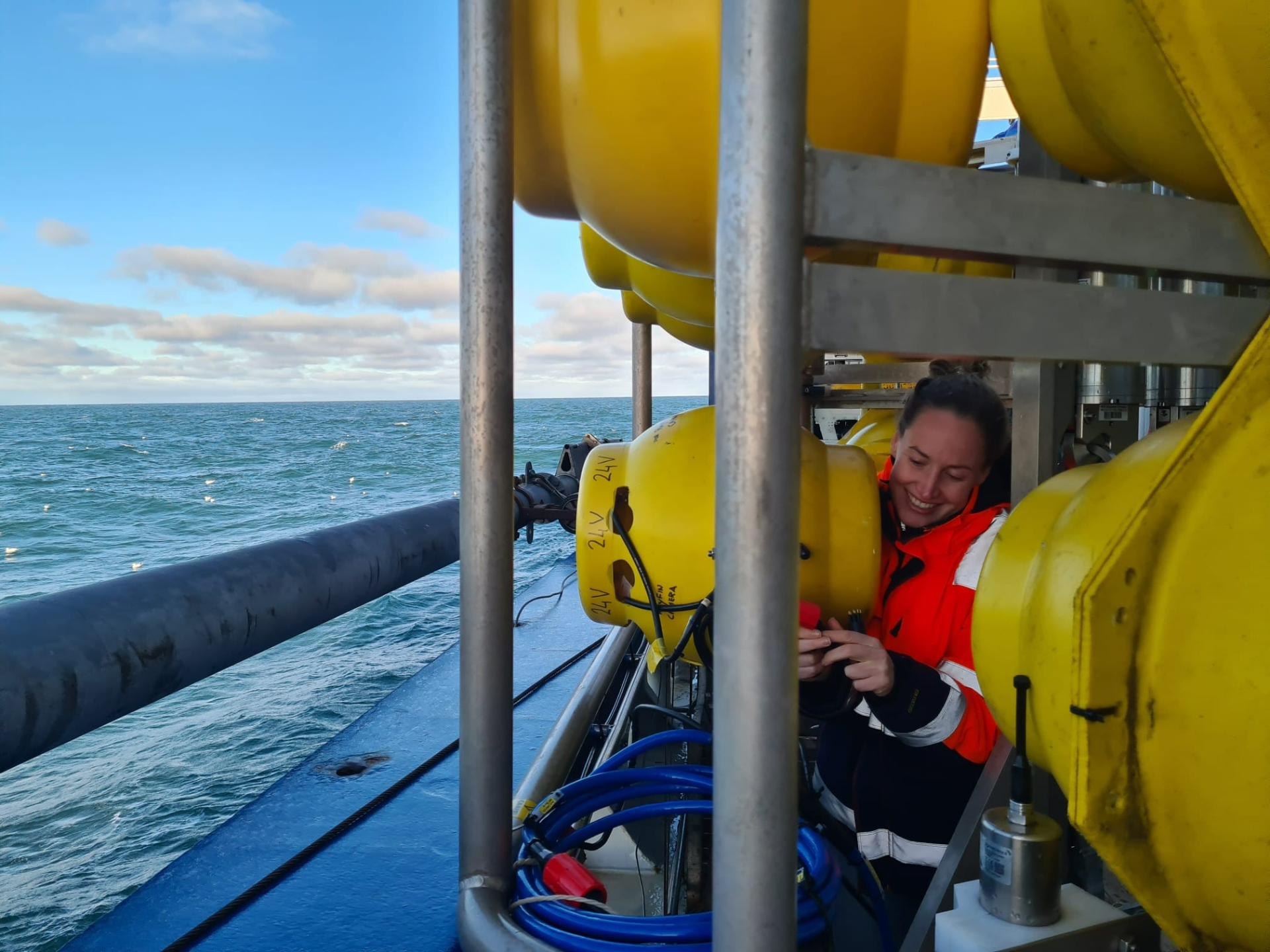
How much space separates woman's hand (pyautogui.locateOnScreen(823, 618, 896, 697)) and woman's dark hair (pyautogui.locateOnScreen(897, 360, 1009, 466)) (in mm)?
392

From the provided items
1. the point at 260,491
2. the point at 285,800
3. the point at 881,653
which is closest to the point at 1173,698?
the point at 881,653

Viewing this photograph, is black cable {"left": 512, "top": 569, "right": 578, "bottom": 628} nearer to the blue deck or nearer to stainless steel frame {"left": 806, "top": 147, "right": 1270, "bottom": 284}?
the blue deck

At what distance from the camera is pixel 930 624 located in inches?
49.4

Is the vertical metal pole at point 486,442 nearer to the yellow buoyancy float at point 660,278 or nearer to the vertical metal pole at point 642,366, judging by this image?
the yellow buoyancy float at point 660,278

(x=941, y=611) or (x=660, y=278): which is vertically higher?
(x=660, y=278)

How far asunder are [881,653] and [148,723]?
5.90 meters

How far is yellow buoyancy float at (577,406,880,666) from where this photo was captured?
3.79 ft

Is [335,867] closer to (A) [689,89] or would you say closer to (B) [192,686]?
(A) [689,89]

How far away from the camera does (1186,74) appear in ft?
1.83

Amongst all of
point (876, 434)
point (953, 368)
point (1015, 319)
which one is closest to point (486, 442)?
point (1015, 319)

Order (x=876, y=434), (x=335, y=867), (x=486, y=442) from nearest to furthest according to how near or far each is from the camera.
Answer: (x=486, y=442)
(x=335, y=867)
(x=876, y=434)

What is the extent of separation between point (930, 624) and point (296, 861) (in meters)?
1.18

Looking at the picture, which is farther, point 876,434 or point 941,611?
point 876,434

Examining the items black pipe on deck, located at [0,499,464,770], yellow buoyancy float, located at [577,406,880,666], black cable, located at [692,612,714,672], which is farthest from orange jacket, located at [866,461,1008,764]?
black pipe on deck, located at [0,499,464,770]
